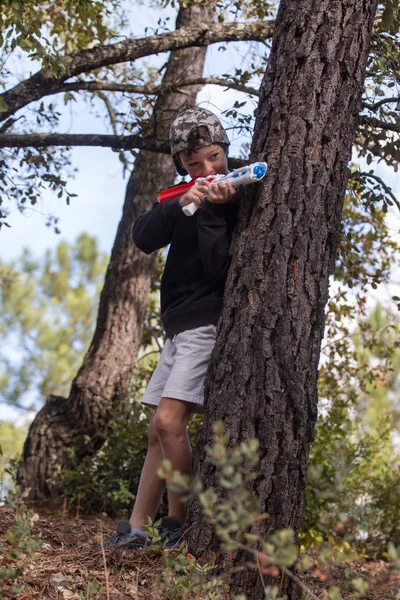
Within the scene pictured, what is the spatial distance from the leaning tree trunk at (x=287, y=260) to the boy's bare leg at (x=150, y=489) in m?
0.58

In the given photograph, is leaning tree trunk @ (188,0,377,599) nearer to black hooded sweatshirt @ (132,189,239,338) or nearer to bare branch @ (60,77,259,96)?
black hooded sweatshirt @ (132,189,239,338)

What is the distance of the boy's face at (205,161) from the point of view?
3426 millimetres

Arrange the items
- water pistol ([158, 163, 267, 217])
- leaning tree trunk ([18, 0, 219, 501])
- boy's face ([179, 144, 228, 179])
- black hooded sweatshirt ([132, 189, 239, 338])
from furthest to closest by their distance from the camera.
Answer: leaning tree trunk ([18, 0, 219, 501]) → boy's face ([179, 144, 228, 179]) → black hooded sweatshirt ([132, 189, 239, 338]) → water pistol ([158, 163, 267, 217])

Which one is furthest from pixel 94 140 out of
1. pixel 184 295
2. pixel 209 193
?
pixel 209 193

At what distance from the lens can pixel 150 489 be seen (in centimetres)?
335

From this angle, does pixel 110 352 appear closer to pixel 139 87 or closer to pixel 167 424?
pixel 139 87

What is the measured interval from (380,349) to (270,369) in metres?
4.06

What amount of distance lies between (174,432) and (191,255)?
2.77ft

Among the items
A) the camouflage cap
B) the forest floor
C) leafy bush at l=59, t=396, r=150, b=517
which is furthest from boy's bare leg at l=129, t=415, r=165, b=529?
leafy bush at l=59, t=396, r=150, b=517

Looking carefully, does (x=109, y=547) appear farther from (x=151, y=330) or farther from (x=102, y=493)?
(x=151, y=330)

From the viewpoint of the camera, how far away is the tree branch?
15.1ft

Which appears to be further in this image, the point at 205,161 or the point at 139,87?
the point at 139,87

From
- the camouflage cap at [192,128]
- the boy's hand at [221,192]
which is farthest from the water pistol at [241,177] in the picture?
→ the camouflage cap at [192,128]

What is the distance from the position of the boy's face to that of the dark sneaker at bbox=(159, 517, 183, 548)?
1591 mm
